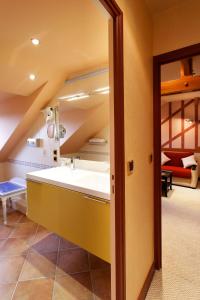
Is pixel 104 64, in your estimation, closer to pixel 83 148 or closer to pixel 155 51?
pixel 155 51

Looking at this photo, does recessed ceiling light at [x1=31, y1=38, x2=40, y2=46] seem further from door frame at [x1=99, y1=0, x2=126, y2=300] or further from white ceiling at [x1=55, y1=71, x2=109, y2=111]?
door frame at [x1=99, y1=0, x2=126, y2=300]

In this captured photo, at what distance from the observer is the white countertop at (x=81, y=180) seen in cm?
161

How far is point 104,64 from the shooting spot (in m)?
2.25

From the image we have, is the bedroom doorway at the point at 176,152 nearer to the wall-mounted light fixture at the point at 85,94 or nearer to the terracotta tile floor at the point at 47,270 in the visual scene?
the terracotta tile floor at the point at 47,270

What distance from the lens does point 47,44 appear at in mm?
1901

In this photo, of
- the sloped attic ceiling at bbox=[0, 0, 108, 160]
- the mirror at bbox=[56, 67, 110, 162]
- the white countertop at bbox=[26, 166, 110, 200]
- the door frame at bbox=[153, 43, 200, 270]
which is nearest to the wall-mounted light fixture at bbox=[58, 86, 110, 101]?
the mirror at bbox=[56, 67, 110, 162]

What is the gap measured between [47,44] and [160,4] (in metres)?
1.10

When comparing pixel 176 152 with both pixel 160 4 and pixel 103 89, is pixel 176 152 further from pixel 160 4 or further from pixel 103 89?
pixel 160 4

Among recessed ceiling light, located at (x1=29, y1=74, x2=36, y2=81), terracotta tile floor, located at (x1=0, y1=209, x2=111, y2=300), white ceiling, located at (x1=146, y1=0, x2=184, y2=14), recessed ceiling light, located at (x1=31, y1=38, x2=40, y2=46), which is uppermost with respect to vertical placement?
white ceiling, located at (x1=146, y1=0, x2=184, y2=14)

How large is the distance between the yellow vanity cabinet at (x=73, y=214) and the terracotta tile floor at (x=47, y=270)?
0.38 metres

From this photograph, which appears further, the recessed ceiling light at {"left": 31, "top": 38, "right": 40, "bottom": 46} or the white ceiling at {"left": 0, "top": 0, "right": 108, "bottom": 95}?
the recessed ceiling light at {"left": 31, "top": 38, "right": 40, "bottom": 46}

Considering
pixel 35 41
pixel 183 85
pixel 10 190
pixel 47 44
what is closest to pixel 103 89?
pixel 47 44

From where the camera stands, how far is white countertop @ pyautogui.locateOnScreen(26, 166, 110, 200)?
1608 millimetres

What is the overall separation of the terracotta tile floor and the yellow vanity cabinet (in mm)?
384
